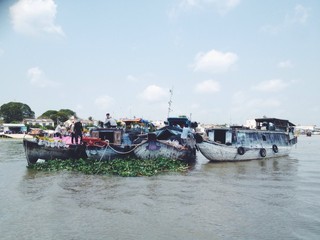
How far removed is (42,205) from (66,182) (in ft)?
12.1

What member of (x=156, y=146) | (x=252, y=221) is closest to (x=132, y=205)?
(x=252, y=221)

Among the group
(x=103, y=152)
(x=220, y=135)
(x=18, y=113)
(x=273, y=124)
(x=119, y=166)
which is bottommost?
(x=119, y=166)

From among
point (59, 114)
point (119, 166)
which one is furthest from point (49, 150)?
point (59, 114)

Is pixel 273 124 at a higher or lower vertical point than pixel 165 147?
higher

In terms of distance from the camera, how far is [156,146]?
18.1m

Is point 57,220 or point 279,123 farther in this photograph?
point 279,123

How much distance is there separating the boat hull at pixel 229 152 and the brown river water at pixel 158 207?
5.75 m

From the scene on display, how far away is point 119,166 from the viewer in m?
16.0

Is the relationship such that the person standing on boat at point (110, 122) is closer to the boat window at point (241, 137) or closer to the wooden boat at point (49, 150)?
the wooden boat at point (49, 150)

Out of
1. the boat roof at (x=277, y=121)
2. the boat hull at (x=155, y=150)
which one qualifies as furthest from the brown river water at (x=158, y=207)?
the boat roof at (x=277, y=121)

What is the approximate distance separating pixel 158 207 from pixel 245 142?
1508cm

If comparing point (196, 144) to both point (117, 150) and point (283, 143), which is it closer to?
point (117, 150)

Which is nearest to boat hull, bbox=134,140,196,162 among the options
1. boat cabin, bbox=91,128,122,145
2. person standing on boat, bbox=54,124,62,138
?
boat cabin, bbox=91,128,122,145

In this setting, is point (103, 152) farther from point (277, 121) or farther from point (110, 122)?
point (277, 121)
